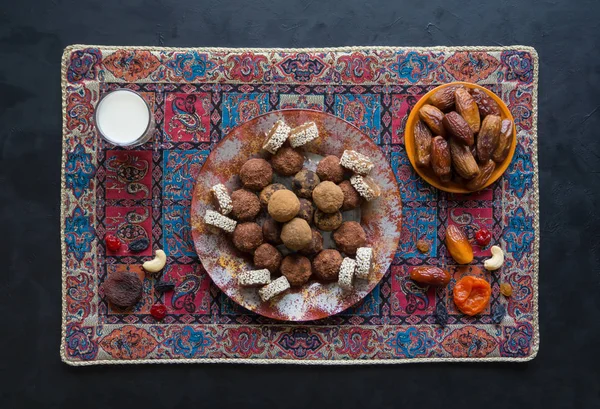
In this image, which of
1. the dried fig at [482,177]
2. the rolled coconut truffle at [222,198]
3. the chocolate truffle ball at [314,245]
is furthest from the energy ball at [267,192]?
the dried fig at [482,177]

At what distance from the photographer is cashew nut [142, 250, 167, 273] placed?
2494 millimetres

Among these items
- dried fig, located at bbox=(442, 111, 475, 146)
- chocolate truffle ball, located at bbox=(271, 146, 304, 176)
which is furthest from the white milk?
dried fig, located at bbox=(442, 111, 475, 146)

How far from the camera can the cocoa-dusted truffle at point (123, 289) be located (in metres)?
2.49

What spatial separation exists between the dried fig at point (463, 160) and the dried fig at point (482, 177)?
58mm

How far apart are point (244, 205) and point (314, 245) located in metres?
0.39

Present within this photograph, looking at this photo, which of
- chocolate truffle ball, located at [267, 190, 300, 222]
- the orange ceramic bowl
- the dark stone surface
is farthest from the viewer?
the dark stone surface

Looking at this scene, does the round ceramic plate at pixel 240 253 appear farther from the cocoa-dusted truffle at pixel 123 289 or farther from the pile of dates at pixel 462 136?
the cocoa-dusted truffle at pixel 123 289

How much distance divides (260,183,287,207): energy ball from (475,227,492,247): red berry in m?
1.05

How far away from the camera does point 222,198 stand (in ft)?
7.69

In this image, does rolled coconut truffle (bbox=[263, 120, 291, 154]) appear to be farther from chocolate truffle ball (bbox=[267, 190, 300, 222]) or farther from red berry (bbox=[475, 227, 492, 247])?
red berry (bbox=[475, 227, 492, 247])

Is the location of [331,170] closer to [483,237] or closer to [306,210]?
[306,210]
